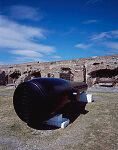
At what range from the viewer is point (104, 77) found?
12.1 m

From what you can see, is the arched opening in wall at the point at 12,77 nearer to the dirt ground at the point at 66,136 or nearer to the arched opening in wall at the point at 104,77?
the arched opening in wall at the point at 104,77

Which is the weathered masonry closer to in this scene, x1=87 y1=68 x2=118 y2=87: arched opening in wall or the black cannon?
x1=87 y1=68 x2=118 y2=87: arched opening in wall

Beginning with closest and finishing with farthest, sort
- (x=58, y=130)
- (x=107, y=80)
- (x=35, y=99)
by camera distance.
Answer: (x=35, y=99), (x=58, y=130), (x=107, y=80)

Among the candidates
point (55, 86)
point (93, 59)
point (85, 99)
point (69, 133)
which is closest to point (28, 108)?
point (55, 86)

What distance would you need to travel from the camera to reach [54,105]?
9.43 ft

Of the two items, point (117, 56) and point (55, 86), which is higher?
point (117, 56)

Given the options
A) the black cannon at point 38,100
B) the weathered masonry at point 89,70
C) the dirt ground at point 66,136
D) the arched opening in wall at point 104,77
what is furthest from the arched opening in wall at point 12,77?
the black cannon at point 38,100

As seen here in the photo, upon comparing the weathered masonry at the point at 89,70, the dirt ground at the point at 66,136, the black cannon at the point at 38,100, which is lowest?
the dirt ground at the point at 66,136

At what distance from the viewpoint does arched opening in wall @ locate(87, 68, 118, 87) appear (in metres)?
11.4

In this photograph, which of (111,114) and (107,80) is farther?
(107,80)

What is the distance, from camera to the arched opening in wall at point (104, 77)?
1143 centimetres

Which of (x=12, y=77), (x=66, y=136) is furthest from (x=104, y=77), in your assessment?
(x=12, y=77)

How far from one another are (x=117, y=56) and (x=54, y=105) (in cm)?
990

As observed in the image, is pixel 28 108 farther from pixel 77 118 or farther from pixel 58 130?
pixel 77 118
